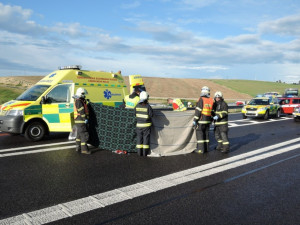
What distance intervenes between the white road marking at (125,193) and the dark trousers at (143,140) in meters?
1.59

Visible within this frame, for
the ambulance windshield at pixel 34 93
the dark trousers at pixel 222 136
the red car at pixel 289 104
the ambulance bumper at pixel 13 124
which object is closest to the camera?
the dark trousers at pixel 222 136

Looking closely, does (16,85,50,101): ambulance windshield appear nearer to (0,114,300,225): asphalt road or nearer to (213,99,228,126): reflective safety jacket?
(0,114,300,225): asphalt road

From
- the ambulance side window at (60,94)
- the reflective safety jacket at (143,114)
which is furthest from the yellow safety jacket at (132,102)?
the ambulance side window at (60,94)

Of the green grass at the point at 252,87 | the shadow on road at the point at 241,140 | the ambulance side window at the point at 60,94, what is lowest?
the shadow on road at the point at 241,140

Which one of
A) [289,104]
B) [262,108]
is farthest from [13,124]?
[289,104]

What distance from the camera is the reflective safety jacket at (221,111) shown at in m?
8.16

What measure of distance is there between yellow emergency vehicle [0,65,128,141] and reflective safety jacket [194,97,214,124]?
3.82m

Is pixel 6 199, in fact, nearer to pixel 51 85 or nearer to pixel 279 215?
pixel 279 215

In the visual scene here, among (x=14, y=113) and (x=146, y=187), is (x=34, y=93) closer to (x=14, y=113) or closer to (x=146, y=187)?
(x=14, y=113)

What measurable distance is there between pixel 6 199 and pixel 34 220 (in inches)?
40.8

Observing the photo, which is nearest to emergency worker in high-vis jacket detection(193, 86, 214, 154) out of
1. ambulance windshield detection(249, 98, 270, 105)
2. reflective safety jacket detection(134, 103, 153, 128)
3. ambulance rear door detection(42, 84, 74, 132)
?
reflective safety jacket detection(134, 103, 153, 128)

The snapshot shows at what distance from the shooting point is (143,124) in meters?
7.34

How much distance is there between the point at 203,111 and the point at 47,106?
16.8 feet

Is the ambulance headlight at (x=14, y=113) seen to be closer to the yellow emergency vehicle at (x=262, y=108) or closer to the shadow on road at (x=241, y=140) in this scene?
the shadow on road at (x=241, y=140)
